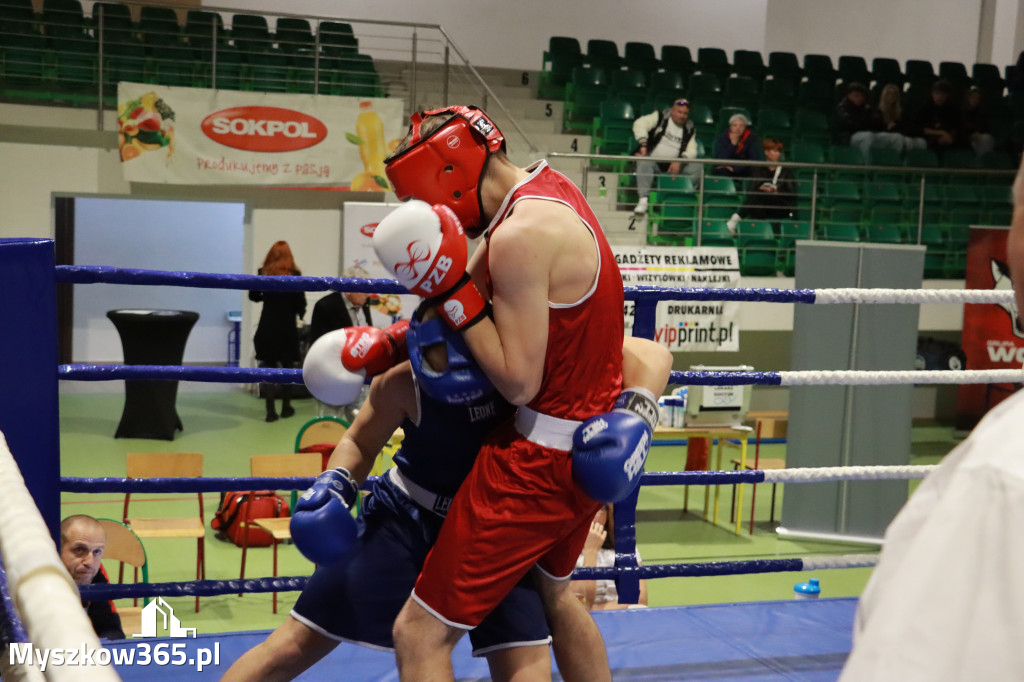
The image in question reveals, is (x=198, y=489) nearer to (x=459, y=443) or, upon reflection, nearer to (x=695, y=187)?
(x=459, y=443)

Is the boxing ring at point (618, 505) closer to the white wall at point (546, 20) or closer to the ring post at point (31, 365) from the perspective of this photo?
the ring post at point (31, 365)

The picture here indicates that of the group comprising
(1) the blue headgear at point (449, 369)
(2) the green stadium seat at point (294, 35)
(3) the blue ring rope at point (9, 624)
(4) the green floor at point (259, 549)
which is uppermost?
(2) the green stadium seat at point (294, 35)

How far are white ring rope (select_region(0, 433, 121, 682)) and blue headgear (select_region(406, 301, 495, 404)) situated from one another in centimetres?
74

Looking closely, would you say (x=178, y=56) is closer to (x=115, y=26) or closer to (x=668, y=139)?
(x=115, y=26)

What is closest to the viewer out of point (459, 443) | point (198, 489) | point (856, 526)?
point (459, 443)

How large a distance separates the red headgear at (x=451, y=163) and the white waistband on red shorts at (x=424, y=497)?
492 mm

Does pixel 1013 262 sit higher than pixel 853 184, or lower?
lower

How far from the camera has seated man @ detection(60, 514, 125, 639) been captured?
2.72m

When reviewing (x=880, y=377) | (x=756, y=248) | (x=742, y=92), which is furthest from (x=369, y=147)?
(x=880, y=377)

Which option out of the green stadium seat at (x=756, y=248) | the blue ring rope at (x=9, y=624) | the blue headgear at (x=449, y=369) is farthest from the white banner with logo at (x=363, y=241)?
the blue ring rope at (x=9, y=624)

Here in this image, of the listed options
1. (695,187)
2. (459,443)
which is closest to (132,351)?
(695,187)

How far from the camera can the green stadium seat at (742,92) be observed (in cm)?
1017

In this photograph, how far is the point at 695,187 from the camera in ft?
29.7

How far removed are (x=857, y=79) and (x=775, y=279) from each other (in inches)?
131
